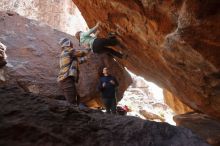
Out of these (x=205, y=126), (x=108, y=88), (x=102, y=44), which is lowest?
(x=205, y=126)

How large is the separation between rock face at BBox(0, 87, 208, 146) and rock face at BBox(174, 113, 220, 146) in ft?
17.9

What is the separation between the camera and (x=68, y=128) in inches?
133

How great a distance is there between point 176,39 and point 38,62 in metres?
6.22

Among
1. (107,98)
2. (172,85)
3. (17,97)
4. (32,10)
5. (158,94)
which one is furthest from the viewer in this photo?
(158,94)

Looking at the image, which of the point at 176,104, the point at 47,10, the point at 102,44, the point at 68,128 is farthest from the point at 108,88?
the point at 47,10

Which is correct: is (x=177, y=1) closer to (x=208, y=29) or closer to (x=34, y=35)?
(x=208, y=29)

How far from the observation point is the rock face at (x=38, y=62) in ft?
35.0

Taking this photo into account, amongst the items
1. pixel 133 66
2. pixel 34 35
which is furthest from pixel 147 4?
pixel 34 35

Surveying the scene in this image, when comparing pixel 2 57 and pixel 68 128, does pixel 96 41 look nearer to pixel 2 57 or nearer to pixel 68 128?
pixel 2 57

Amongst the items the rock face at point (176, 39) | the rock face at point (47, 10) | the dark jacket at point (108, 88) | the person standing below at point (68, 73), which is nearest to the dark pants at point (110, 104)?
the dark jacket at point (108, 88)

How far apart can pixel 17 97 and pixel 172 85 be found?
6.68m

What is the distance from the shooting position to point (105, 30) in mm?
10594

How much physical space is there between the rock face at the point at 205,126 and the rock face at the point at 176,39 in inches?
14.6

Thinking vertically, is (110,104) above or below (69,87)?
below
